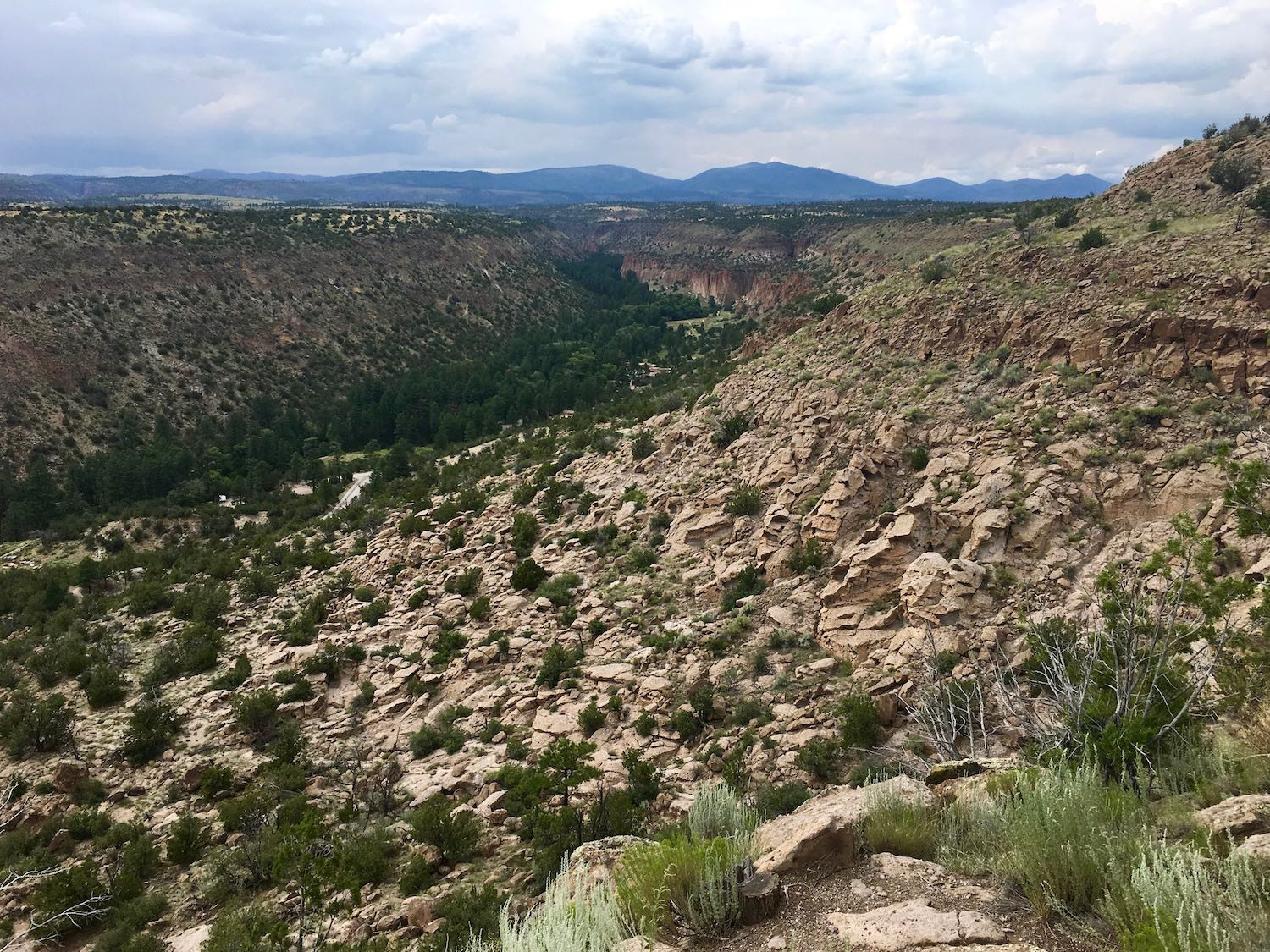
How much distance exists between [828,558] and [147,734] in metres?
14.2

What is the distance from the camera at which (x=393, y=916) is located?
8.08 m

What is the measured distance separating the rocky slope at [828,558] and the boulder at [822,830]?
0.39 m

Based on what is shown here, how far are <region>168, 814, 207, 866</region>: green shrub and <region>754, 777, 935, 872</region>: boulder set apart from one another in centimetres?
938

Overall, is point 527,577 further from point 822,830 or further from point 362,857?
point 822,830

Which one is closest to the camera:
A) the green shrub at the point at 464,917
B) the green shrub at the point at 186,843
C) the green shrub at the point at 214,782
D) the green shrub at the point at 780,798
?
the green shrub at the point at 464,917

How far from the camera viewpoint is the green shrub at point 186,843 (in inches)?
405

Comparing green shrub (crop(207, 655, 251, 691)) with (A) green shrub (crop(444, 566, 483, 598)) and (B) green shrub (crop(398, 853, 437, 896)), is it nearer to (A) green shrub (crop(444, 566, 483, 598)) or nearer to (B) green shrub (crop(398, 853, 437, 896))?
(A) green shrub (crop(444, 566, 483, 598))

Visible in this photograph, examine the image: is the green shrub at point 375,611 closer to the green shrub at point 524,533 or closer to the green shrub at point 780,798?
the green shrub at point 524,533

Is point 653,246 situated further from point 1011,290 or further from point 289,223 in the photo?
point 1011,290

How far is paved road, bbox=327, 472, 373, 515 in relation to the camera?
3338cm

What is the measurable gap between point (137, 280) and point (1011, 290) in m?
61.4

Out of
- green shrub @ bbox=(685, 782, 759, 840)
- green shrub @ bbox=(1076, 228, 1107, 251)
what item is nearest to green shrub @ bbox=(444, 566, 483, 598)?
green shrub @ bbox=(685, 782, 759, 840)

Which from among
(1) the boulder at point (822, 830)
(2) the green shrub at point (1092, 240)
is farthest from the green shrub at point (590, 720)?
(2) the green shrub at point (1092, 240)

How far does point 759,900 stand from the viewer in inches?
186
